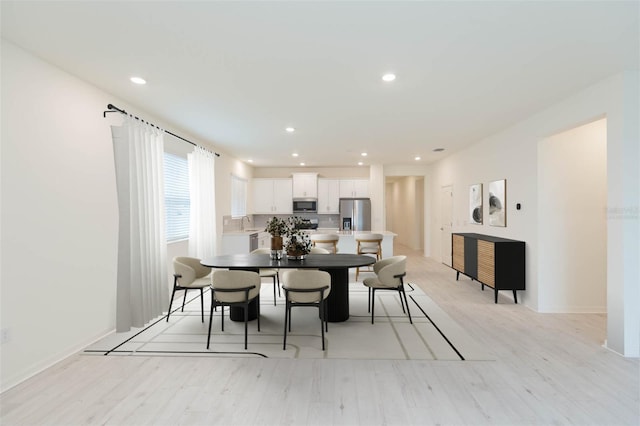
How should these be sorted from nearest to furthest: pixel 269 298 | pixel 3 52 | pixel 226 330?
pixel 3 52
pixel 226 330
pixel 269 298

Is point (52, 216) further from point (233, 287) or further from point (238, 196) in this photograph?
point (238, 196)

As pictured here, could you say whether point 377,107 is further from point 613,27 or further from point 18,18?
point 18,18

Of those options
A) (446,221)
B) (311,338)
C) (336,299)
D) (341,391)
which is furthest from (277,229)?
(446,221)

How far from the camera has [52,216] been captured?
9.77 ft

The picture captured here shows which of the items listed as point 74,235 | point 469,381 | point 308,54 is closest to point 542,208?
point 469,381

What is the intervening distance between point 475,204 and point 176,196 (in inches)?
213

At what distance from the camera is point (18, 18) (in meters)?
2.24

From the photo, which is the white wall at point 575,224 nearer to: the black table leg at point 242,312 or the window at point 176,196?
the black table leg at point 242,312

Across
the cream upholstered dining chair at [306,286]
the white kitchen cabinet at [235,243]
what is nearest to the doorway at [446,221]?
the white kitchen cabinet at [235,243]

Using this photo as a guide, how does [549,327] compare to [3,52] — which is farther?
[549,327]

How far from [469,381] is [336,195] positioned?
21.8 ft

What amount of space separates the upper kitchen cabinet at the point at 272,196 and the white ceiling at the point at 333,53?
4.51m

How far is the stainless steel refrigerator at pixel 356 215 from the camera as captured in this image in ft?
28.7

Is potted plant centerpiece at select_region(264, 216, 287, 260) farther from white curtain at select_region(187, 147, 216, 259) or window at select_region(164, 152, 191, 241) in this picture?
white curtain at select_region(187, 147, 216, 259)
